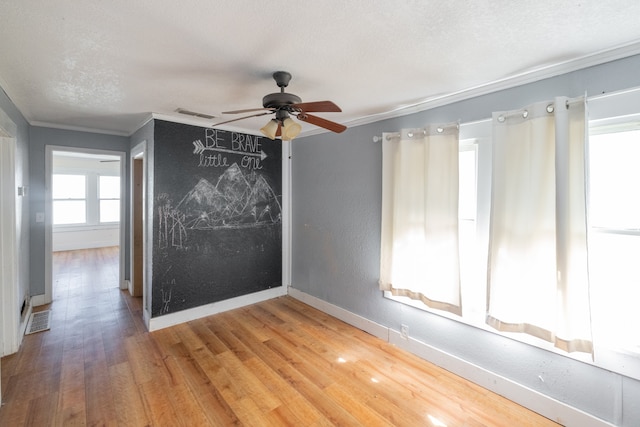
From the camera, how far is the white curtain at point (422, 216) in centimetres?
232

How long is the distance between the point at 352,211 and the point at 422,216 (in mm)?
897

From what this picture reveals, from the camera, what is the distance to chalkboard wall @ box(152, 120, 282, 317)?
309 centimetres

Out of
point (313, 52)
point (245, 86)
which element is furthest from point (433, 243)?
point (245, 86)

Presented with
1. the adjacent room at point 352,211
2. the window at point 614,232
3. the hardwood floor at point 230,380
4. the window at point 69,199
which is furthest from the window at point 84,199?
the window at point 614,232

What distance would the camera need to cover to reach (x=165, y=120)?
3051 millimetres

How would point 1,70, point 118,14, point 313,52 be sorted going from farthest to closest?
point 1,70 < point 313,52 < point 118,14

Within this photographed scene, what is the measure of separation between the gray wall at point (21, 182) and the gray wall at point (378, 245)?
2846 millimetres

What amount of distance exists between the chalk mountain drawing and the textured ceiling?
121cm

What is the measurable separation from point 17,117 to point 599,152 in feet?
16.0

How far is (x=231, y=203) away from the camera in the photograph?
11.8ft

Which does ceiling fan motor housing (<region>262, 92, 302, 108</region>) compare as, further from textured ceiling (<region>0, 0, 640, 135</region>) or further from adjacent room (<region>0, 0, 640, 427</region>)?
textured ceiling (<region>0, 0, 640, 135</region>)

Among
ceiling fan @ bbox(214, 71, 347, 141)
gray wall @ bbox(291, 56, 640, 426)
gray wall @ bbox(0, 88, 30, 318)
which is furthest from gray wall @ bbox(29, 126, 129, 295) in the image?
ceiling fan @ bbox(214, 71, 347, 141)

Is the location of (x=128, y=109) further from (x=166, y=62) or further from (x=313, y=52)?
(x=313, y=52)

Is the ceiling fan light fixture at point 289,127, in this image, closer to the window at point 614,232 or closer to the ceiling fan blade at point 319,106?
A: the ceiling fan blade at point 319,106
